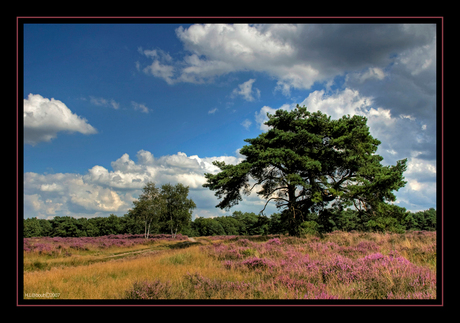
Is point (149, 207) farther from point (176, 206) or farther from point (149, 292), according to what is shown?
point (149, 292)

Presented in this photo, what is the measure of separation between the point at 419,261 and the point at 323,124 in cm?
1309

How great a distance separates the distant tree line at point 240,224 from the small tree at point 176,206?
2.80 feet

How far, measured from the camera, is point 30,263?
1362cm

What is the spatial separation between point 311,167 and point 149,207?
103ft

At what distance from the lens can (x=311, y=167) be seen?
1653cm

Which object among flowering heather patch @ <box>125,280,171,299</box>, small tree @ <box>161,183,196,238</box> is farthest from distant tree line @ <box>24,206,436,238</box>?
flowering heather patch @ <box>125,280,171,299</box>

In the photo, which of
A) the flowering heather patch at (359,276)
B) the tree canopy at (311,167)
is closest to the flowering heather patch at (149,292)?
the flowering heather patch at (359,276)

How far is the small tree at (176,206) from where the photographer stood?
42.2m

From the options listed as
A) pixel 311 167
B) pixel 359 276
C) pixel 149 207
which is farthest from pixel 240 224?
pixel 359 276

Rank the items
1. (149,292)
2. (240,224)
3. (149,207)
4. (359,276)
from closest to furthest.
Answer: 1. (149,292)
2. (359,276)
3. (149,207)
4. (240,224)

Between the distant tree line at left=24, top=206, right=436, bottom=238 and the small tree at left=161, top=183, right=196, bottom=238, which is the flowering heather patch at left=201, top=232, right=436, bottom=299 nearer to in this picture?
the distant tree line at left=24, top=206, right=436, bottom=238
